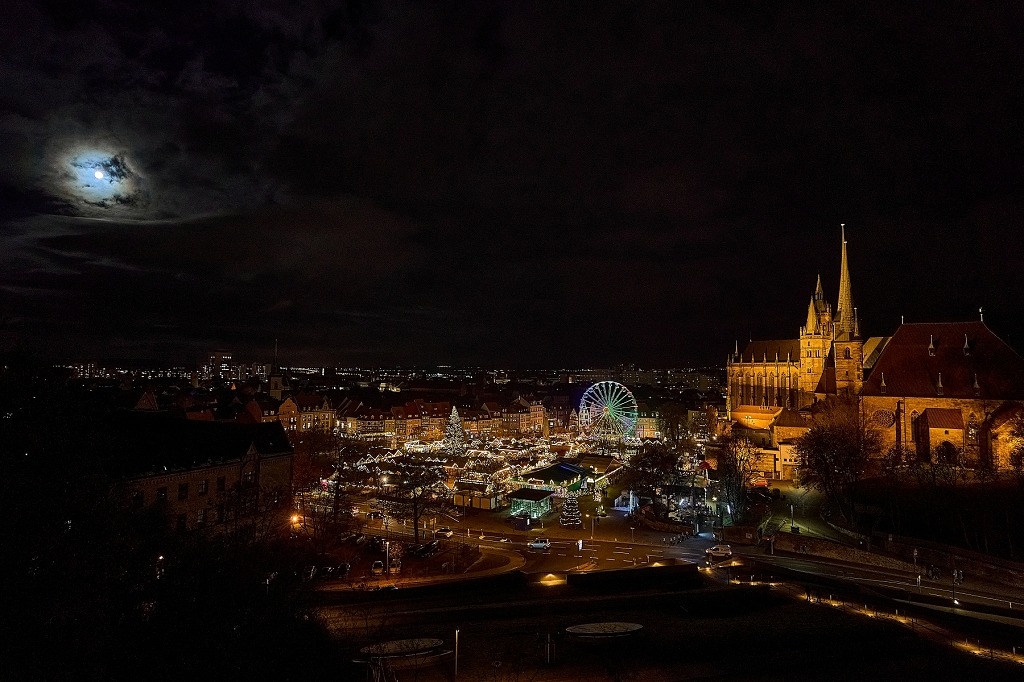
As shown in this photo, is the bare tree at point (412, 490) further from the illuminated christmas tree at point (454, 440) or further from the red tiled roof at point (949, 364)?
the red tiled roof at point (949, 364)

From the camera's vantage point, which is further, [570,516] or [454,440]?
[454,440]

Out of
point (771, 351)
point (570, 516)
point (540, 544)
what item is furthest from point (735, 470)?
point (771, 351)

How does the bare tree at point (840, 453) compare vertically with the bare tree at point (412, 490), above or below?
above

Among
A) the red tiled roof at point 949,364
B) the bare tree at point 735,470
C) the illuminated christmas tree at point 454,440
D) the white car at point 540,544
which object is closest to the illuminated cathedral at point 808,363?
the red tiled roof at point 949,364

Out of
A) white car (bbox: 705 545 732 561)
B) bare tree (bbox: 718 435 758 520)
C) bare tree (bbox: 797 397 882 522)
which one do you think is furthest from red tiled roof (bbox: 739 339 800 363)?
white car (bbox: 705 545 732 561)

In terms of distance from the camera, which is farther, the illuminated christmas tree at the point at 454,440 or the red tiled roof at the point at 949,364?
the illuminated christmas tree at the point at 454,440

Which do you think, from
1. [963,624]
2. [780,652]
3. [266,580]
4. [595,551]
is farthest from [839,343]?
[266,580]

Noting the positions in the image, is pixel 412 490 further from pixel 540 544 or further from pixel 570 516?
pixel 540 544

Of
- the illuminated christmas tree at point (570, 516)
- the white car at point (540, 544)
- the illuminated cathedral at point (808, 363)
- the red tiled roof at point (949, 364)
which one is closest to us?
the white car at point (540, 544)
